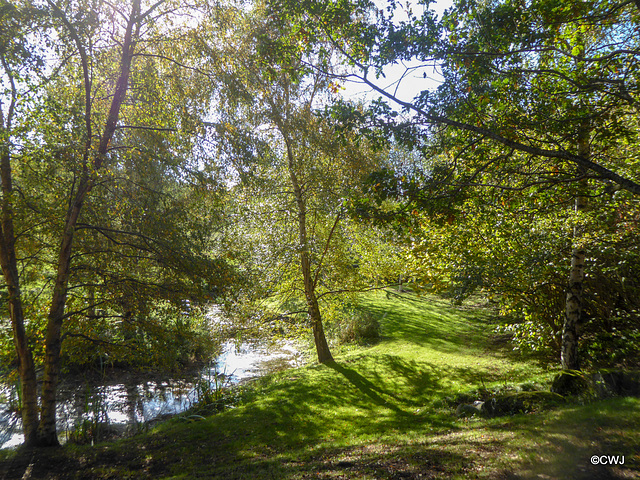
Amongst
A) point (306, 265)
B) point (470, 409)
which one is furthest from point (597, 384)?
point (306, 265)

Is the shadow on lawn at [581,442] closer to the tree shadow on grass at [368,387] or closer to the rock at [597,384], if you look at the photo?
the rock at [597,384]

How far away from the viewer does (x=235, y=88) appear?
8539mm

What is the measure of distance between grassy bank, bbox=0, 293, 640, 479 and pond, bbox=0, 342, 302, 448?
191cm

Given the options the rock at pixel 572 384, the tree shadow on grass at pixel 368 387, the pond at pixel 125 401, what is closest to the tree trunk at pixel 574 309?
the rock at pixel 572 384

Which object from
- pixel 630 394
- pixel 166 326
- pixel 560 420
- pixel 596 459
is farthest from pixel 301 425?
pixel 630 394

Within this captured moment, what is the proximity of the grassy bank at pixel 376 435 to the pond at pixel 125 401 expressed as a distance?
1.91 m

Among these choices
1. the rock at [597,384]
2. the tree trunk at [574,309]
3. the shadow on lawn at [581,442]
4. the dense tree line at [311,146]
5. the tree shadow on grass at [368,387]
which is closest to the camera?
the shadow on lawn at [581,442]

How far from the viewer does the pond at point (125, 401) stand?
1045 cm

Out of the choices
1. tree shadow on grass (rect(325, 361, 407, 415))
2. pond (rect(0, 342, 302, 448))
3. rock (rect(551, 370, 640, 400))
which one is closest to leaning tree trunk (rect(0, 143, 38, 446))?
pond (rect(0, 342, 302, 448))

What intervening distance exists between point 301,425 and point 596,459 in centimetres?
645

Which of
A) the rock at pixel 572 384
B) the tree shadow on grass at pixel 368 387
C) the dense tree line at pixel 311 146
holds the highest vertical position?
the dense tree line at pixel 311 146

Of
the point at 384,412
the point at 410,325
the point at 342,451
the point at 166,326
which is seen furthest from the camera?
the point at 410,325

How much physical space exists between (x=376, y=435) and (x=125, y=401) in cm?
953

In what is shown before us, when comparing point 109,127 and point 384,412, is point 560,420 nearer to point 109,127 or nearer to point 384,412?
point 384,412
